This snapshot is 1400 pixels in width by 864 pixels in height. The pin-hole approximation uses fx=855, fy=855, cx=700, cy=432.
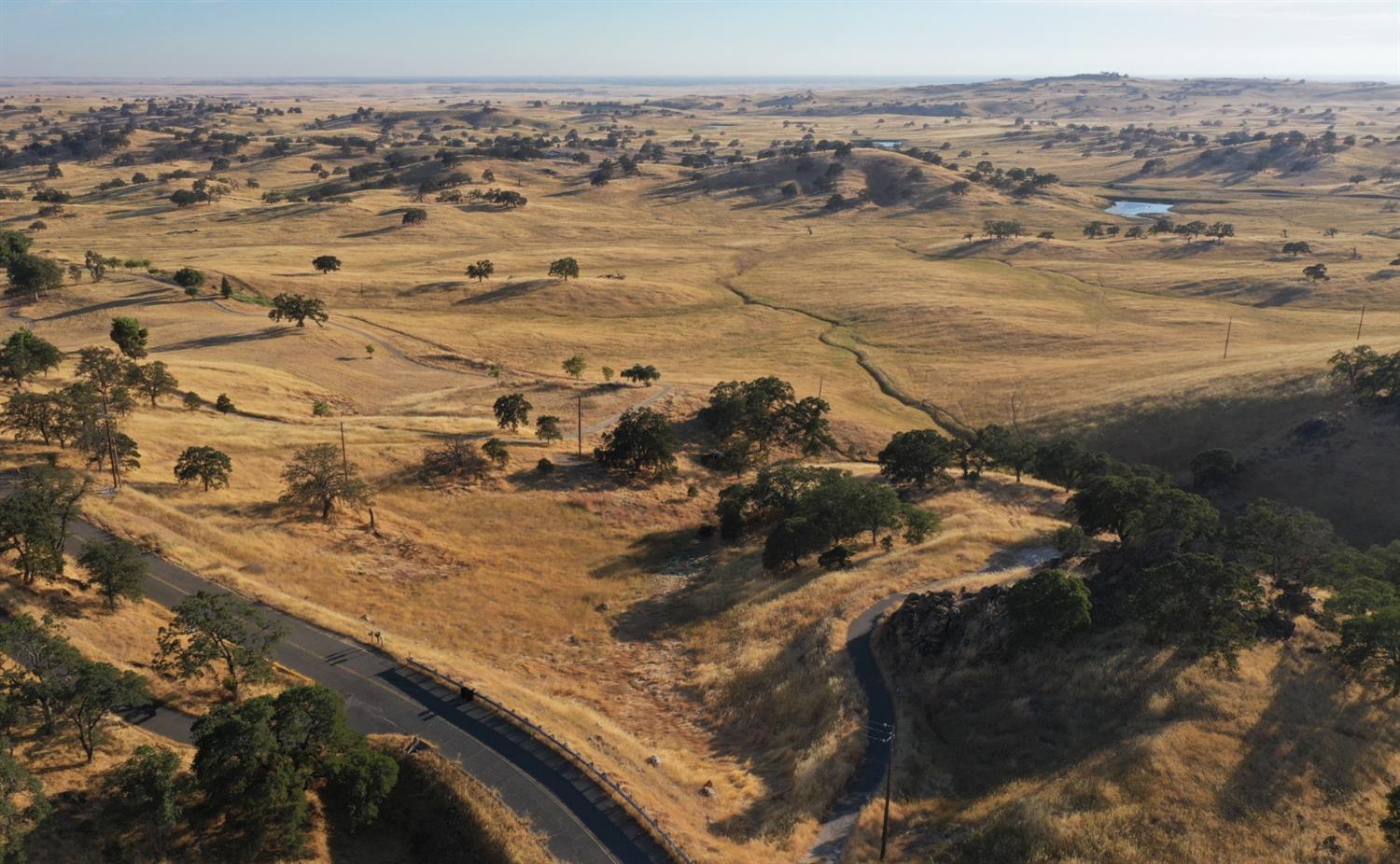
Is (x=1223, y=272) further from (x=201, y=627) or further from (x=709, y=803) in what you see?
(x=201, y=627)

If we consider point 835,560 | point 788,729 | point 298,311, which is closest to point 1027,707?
point 788,729

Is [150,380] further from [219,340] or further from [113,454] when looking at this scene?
[219,340]

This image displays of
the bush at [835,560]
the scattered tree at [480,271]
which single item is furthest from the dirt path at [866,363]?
the bush at [835,560]

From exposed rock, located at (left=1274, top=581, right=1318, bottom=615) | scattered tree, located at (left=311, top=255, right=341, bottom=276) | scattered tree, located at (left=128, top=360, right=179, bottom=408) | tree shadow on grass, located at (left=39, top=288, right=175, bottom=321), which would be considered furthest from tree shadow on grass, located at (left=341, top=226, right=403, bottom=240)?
exposed rock, located at (left=1274, top=581, right=1318, bottom=615)

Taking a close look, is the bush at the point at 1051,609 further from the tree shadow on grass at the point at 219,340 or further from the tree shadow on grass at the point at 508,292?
the tree shadow on grass at the point at 508,292

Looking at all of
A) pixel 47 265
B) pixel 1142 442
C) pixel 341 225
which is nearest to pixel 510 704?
pixel 1142 442

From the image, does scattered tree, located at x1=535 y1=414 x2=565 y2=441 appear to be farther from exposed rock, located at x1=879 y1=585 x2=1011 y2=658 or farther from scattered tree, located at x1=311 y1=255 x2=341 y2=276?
scattered tree, located at x1=311 y1=255 x2=341 y2=276
